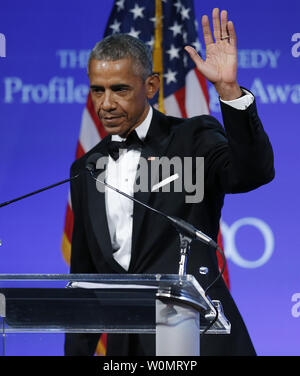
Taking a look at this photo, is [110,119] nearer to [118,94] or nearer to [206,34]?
[118,94]

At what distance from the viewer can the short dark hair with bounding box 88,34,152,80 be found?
2711 millimetres

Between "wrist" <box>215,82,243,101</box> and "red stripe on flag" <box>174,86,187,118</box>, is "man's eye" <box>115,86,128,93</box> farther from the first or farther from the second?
"red stripe on flag" <box>174,86,187,118</box>

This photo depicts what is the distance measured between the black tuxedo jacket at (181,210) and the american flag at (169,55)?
147 centimetres

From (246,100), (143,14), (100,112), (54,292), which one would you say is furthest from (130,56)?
(143,14)

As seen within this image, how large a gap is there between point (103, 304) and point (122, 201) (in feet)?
2.88

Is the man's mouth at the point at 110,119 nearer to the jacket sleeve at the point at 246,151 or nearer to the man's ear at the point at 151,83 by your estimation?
the man's ear at the point at 151,83

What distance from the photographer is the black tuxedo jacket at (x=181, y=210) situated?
7.58 ft

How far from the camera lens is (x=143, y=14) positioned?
4375 millimetres

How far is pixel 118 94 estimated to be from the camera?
9.00ft

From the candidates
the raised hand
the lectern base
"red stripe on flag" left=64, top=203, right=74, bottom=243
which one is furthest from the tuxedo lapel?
"red stripe on flag" left=64, top=203, right=74, bottom=243
